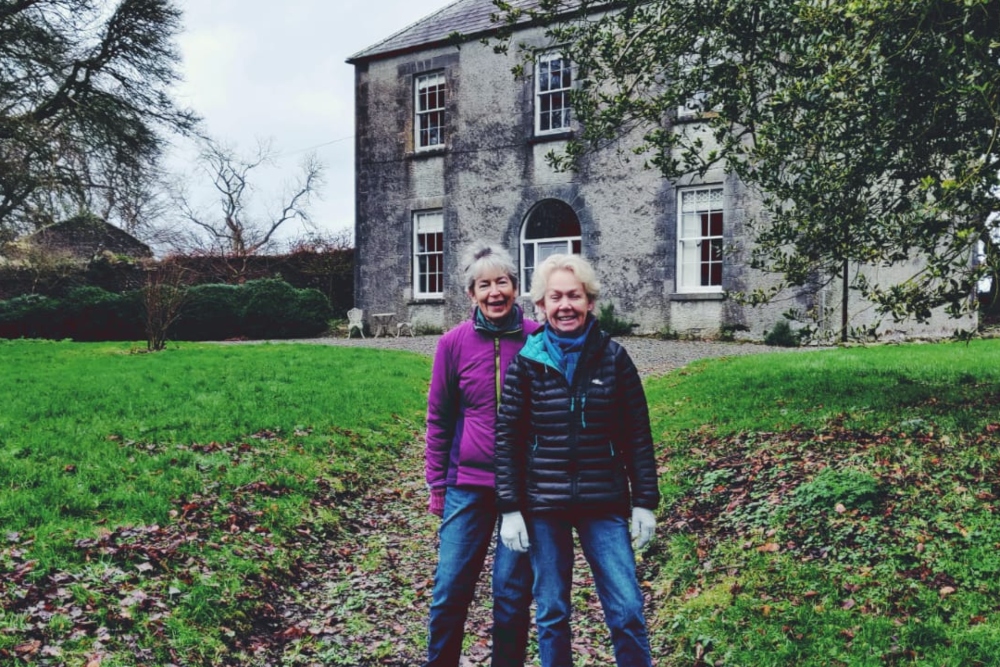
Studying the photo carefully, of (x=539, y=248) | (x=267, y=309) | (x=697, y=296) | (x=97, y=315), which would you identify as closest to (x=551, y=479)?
(x=697, y=296)

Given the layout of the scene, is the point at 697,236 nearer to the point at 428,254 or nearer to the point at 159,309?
the point at 428,254

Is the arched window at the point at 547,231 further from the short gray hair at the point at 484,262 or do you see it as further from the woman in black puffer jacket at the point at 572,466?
the woman in black puffer jacket at the point at 572,466

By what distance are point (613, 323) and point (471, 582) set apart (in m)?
14.7

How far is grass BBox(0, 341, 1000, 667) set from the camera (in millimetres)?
4039

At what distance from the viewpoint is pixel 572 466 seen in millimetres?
3227

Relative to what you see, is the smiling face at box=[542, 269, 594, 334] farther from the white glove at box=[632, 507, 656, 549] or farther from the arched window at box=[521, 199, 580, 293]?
the arched window at box=[521, 199, 580, 293]

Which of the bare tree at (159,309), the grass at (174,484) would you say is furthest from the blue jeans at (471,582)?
the bare tree at (159,309)

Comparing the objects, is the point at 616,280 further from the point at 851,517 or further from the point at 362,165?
the point at 851,517

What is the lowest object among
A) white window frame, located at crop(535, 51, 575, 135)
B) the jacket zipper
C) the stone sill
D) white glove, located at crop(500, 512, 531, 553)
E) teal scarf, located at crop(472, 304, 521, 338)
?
white glove, located at crop(500, 512, 531, 553)

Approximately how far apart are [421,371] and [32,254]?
13.3 meters

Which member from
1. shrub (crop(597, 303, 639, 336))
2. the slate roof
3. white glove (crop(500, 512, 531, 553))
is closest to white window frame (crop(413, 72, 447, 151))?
the slate roof

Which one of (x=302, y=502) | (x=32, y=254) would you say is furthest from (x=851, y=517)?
(x=32, y=254)

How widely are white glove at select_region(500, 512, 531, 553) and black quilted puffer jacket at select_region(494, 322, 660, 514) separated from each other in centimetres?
4

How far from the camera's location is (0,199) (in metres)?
18.1
